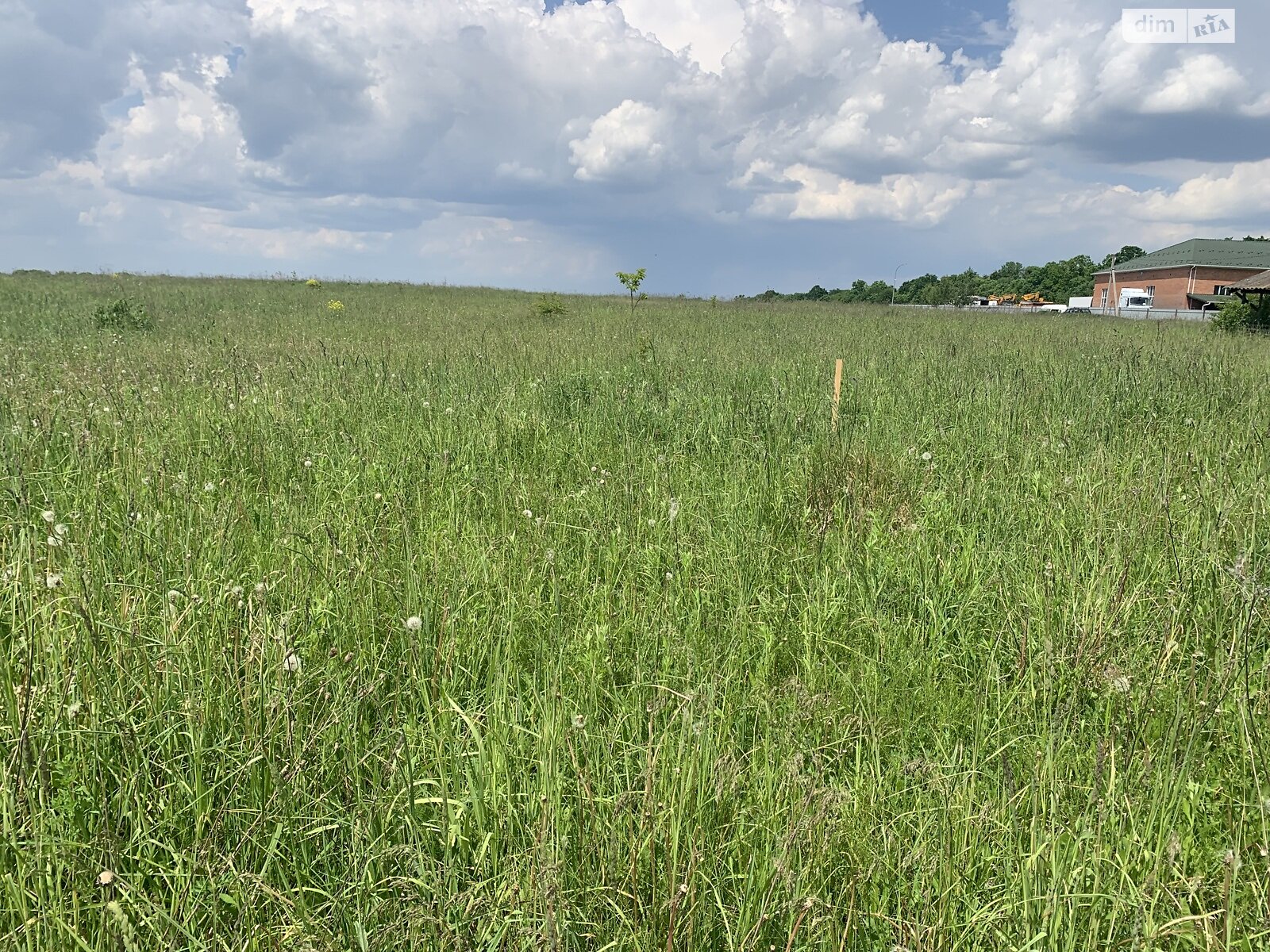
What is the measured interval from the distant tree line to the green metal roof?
2826cm

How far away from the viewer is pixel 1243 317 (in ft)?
69.7

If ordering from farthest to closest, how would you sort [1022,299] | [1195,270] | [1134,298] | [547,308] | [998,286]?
[998,286]
[1022,299]
[1134,298]
[1195,270]
[547,308]

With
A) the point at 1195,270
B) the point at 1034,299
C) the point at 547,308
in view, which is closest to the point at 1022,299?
the point at 1034,299

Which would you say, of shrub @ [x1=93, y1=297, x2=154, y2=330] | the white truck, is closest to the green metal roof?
the white truck

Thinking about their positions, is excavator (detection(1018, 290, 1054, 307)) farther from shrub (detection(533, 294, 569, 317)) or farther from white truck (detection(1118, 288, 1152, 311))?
shrub (detection(533, 294, 569, 317))

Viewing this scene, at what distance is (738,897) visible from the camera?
4.77 ft

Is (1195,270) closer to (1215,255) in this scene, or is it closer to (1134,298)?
(1215,255)

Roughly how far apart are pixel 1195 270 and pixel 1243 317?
1355 inches

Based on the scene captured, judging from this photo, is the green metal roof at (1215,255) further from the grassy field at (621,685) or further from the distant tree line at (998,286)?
the grassy field at (621,685)

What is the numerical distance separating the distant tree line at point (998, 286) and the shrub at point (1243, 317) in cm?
6052


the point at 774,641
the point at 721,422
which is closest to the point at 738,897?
the point at 774,641

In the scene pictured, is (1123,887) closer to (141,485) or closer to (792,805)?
(792,805)

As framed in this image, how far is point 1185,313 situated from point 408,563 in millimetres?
44325

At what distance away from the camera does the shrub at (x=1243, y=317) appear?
19.7 metres
